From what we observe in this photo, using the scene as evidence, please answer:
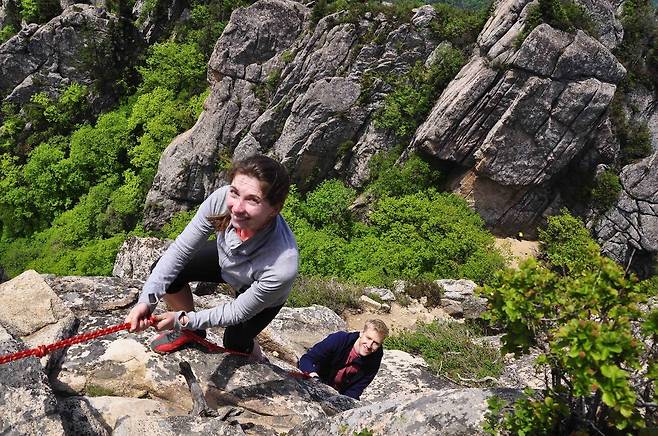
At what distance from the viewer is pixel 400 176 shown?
15.7m

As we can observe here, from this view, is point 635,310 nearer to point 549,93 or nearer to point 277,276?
point 277,276

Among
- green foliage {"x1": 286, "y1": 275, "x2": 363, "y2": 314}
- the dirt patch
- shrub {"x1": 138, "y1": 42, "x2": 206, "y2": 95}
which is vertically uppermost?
shrub {"x1": 138, "y1": 42, "x2": 206, "y2": 95}

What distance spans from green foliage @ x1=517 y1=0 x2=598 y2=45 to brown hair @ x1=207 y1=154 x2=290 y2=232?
13106 millimetres

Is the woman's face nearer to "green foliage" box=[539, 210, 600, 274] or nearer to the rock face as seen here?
the rock face

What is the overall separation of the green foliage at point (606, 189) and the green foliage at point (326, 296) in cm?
Result: 992

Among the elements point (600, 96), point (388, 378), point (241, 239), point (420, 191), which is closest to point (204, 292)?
point (388, 378)

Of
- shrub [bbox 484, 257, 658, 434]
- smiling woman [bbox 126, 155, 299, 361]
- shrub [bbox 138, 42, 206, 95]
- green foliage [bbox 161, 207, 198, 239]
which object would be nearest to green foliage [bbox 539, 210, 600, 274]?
green foliage [bbox 161, 207, 198, 239]

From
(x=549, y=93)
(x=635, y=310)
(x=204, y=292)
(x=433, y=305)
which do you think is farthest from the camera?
(x=549, y=93)

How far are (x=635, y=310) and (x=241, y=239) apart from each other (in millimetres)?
2265

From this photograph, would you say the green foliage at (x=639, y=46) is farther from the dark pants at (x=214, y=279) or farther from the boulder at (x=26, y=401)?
the boulder at (x=26, y=401)

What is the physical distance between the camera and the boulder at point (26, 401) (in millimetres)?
2441

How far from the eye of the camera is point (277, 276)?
10.2 feet

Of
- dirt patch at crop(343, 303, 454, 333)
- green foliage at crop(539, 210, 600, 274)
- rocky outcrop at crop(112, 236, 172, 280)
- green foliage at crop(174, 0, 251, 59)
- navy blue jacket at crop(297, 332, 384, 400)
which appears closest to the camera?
navy blue jacket at crop(297, 332, 384, 400)

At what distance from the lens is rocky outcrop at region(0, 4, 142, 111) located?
67.7 feet
